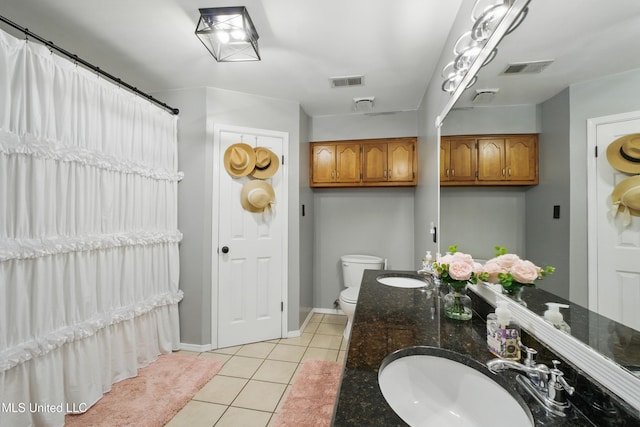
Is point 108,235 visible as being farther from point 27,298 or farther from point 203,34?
point 203,34

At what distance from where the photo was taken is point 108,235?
72.2 inches

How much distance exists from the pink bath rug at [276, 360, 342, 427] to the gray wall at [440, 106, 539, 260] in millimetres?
1084

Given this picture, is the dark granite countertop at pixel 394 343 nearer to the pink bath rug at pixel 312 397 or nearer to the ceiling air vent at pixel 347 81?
the pink bath rug at pixel 312 397

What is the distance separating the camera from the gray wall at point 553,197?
2.60 feet

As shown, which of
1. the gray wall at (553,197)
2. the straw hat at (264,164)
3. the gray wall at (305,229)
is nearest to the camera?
the gray wall at (553,197)

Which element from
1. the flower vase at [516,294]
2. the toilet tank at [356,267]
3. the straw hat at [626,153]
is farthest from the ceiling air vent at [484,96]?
the toilet tank at [356,267]

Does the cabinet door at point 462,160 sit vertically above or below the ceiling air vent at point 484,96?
below

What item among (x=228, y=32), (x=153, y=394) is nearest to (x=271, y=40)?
(x=228, y=32)

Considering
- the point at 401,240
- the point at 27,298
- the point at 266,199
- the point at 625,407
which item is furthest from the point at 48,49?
the point at 401,240

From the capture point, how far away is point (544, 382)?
2.19 ft

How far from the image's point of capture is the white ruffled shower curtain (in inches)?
52.7

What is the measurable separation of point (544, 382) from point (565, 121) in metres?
0.75

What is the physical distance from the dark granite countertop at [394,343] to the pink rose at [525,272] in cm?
26

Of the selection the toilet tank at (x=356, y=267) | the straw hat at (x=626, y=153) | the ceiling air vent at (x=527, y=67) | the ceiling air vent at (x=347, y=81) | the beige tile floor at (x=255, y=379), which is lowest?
the beige tile floor at (x=255, y=379)
